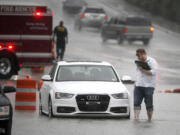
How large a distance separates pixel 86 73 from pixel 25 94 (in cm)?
194

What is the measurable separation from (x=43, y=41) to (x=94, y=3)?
162 feet

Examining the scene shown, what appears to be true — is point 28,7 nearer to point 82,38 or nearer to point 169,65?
point 169,65

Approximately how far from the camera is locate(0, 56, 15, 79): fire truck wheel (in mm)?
26547

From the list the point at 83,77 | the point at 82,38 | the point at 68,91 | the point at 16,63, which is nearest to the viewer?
the point at 68,91

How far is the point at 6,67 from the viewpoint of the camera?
26766 mm

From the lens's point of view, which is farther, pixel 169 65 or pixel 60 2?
pixel 60 2

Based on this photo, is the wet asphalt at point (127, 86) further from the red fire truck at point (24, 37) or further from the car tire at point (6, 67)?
the car tire at point (6, 67)

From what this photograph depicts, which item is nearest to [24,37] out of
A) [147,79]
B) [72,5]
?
[147,79]

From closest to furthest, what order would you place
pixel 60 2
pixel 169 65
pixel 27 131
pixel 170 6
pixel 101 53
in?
pixel 27 131 < pixel 169 65 < pixel 101 53 < pixel 170 6 < pixel 60 2

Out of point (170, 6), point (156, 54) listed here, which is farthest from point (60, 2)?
point (156, 54)

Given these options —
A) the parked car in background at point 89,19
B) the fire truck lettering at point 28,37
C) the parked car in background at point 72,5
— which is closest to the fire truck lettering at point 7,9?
the fire truck lettering at point 28,37

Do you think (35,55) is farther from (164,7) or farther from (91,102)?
(164,7)

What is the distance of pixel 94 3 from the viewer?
7612 cm

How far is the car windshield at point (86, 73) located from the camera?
1688 cm
